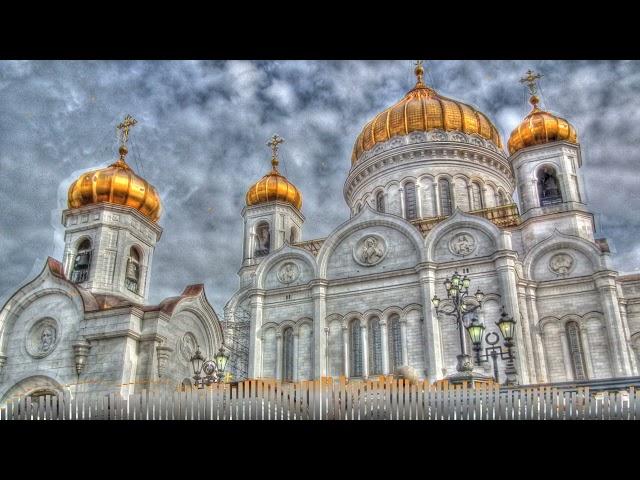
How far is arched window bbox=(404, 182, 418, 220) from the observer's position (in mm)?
29016

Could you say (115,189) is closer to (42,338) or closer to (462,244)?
(42,338)

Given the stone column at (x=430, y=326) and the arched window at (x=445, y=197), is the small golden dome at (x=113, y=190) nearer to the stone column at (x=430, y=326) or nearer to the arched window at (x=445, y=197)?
the stone column at (x=430, y=326)

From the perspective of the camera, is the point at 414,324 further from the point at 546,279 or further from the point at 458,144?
the point at 458,144

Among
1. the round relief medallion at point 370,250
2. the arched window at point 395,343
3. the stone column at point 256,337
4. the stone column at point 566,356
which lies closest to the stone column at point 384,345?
the arched window at point 395,343

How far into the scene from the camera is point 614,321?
20328 mm

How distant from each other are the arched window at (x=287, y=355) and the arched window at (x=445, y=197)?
970 cm

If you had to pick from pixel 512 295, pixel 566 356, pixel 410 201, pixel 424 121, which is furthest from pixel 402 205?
pixel 566 356

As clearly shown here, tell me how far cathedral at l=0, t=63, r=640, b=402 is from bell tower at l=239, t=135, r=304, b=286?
6.13ft

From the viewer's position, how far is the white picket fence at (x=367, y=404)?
21.2 feet

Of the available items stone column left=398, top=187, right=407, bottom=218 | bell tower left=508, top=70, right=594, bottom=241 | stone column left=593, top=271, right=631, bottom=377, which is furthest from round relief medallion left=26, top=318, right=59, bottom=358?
stone column left=593, top=271, right=631, bottom=377

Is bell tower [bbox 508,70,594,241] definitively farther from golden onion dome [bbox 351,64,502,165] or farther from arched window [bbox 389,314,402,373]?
arched window [bbox 389,314,402,373]

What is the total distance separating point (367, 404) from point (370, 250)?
58.1ft

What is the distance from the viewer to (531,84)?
88.4 feet

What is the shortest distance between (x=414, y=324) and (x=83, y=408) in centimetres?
1577
